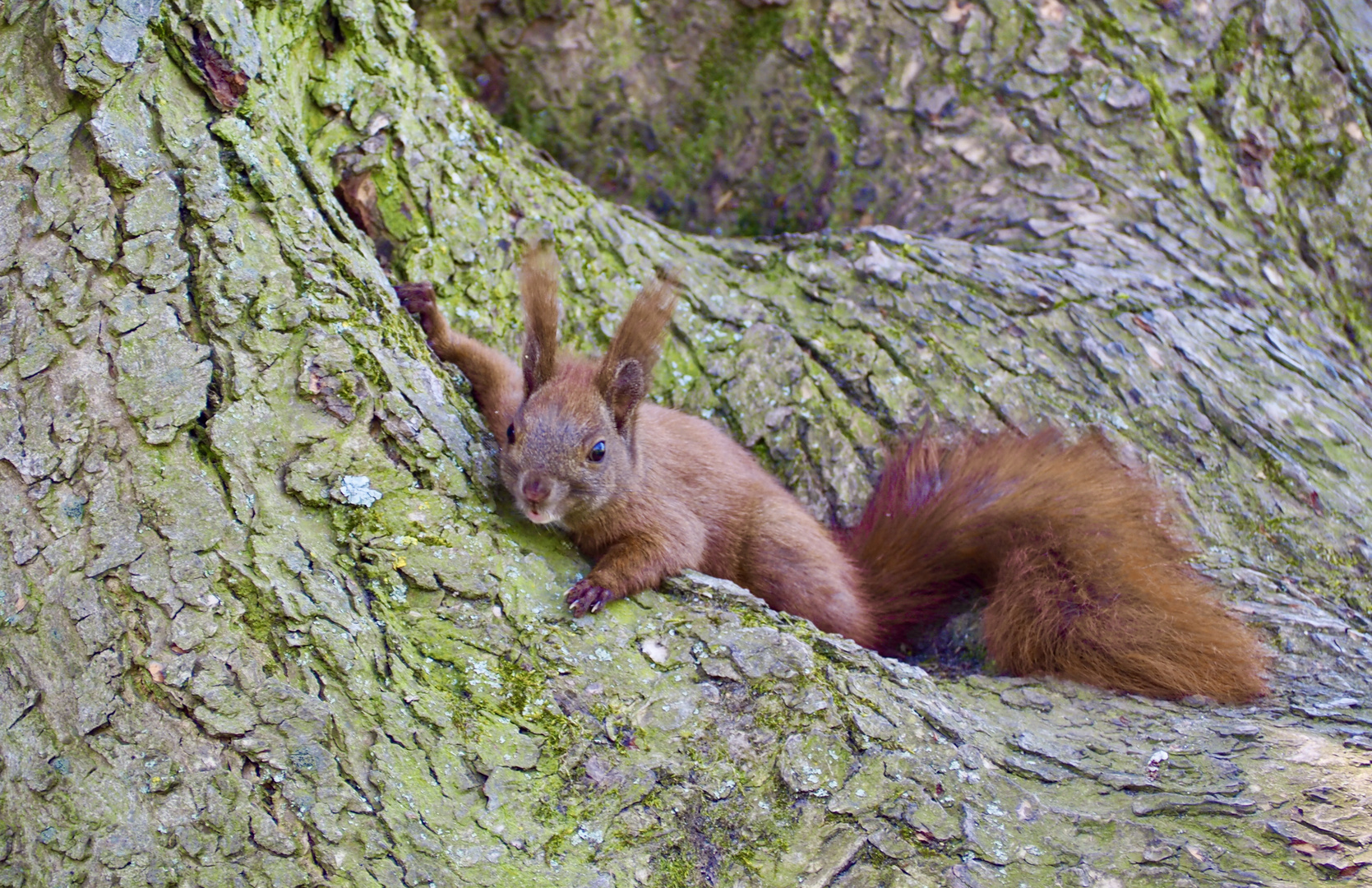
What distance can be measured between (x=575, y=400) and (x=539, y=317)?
9.7 inches

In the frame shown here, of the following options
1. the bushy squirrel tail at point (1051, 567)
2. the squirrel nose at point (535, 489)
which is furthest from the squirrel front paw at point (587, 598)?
the bushy squirrel tail at point (1051, 567)

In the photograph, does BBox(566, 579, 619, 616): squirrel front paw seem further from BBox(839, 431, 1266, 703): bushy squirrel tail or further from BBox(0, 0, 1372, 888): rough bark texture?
BBox(839, 431, 1266, 703): bushy squirrel tail

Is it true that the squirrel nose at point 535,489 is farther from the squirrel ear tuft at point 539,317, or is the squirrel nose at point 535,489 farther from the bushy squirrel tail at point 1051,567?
the bushy squirrel tail at point 1051,567

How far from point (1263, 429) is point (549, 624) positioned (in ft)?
8.15

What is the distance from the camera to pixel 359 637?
7.20ft

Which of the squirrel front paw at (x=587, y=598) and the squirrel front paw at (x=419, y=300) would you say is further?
the squirrel front paw at (x=419, y=300)

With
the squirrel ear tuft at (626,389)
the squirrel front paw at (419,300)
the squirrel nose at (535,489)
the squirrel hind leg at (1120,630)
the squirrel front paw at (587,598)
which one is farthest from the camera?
the squirrel front paw at (419,300)

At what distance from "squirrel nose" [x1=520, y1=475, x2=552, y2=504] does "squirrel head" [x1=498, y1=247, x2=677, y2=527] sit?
0.05 m

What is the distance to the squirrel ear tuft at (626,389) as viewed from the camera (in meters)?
2.96

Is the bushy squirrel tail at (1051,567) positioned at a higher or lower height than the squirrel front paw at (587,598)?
higher

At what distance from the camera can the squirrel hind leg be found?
2.80m

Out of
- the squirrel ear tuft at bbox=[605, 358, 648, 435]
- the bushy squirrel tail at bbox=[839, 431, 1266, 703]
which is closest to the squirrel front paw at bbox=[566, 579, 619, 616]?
the squirrel ear tuft at bbox=[605, 358, 648, 435]

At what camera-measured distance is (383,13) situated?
3299mm

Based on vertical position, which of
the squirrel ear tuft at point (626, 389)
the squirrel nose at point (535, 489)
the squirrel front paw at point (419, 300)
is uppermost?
the squirrel ear tuft at point (626, 389)
